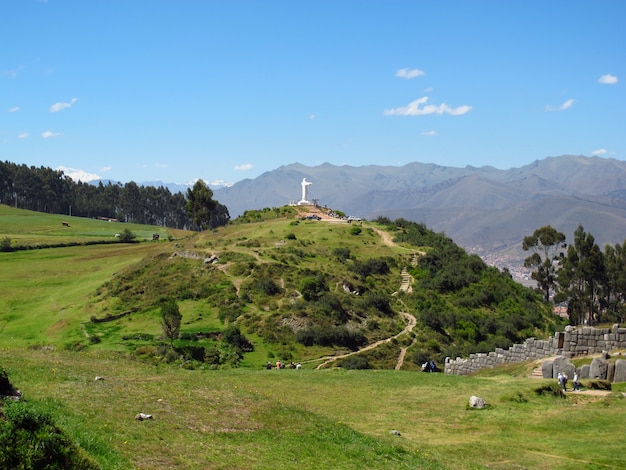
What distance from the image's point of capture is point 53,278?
79.8 m

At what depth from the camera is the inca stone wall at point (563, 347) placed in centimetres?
3478

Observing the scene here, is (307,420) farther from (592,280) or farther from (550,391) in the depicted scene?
(592,280)

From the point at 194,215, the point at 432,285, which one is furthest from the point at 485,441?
the point at 194,215

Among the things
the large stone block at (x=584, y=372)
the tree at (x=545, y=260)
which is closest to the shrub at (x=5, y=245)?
the tree at (x=545, y=260)

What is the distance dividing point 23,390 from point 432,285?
58.8m

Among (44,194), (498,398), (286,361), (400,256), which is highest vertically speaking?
(44,194)

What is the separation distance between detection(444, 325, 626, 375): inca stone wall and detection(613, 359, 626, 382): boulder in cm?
471

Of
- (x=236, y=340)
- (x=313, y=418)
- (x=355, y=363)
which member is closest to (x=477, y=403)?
(x=313, y=418)

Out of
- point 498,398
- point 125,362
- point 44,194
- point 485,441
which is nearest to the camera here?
point 485,441

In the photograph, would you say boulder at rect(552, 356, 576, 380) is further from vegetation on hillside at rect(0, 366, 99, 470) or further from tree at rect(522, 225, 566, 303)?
tree at rect(522, 225, 566, 303)

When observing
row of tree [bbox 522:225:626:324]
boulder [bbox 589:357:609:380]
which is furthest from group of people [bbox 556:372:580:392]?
row of tree [bbox 522:225:626:324]

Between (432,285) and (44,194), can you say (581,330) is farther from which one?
(44,194)

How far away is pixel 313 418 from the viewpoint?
2106 centimetres

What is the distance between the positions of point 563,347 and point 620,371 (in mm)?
6208
